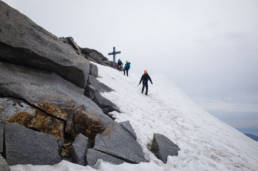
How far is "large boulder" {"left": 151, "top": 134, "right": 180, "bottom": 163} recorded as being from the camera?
490cm

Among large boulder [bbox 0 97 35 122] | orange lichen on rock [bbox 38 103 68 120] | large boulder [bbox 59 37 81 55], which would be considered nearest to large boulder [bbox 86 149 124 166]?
orange lichen on rock [bbox 38 103 68 120]

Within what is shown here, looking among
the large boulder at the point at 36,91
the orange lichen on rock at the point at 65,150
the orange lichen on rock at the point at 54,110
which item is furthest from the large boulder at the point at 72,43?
the orange lichen on rock at the point at 65,150

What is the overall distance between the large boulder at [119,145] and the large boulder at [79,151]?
376 millimetres

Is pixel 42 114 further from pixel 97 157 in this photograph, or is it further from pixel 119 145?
pixel 119 145

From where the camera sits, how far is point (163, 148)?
5191 mm

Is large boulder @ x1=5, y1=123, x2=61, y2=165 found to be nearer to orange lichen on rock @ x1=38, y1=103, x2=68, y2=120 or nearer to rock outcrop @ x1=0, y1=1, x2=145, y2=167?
rock outcrop @ x1=0, y1=1, x2=145, y2=167

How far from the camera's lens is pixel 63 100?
4.75m

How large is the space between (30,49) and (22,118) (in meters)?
2.96

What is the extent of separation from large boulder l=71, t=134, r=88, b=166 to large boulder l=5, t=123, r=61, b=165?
378mm

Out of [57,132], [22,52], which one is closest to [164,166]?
[57,132]

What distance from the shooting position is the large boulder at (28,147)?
9.49ft

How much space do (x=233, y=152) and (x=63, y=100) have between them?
871cm

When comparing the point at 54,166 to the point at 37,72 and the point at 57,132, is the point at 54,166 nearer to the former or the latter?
the point at 57,132

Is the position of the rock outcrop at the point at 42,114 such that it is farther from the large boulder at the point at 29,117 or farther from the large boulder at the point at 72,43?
the large boulder at the point at 72,43
